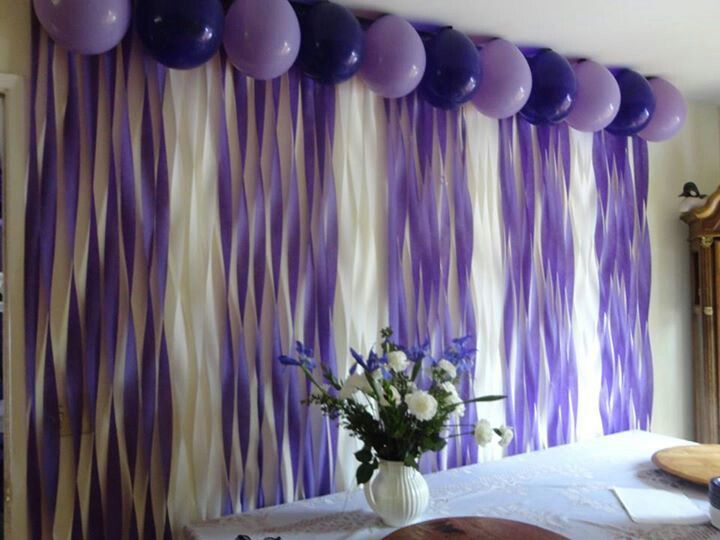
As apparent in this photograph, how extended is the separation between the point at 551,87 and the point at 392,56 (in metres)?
0.67

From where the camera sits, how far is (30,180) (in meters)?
1.63

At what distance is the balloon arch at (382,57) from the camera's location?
1570 millimetres

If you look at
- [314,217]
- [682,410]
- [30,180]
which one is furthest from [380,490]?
[682,410]

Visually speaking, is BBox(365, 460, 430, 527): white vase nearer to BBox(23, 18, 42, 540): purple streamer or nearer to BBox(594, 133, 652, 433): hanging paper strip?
BBox(23, 18, 42, 540): purple streamer

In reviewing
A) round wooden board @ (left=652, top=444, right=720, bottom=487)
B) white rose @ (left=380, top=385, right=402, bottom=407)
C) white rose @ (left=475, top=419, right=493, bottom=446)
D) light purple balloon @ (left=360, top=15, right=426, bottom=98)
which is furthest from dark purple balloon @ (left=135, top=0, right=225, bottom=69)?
round wooden board @ (left=652, top=444, right=720, bottom=487)

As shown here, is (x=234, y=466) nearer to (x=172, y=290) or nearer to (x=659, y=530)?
(x=172, y=290)

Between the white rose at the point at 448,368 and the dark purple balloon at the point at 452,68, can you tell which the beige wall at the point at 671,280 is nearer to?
the dark purple balloon at the point at 452,68

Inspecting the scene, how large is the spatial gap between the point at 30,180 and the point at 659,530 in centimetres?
196

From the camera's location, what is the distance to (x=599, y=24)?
2127mm

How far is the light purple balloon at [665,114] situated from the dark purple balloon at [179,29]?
1.86 meters

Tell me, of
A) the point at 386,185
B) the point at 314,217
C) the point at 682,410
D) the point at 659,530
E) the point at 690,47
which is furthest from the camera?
the point at 682,410

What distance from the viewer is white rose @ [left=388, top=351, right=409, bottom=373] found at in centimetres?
160

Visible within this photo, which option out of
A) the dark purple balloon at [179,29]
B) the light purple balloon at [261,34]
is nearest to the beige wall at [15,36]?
the dark purple balloon at [179,29]

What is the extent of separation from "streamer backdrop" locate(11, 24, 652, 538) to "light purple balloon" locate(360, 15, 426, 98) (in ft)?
0.60
